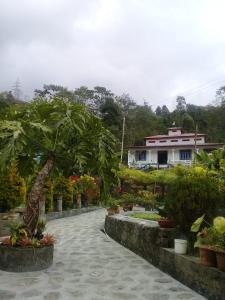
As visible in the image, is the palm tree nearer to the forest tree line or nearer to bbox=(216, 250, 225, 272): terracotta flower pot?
bbox=(216, 250, 225, 272): terracotta flower pot

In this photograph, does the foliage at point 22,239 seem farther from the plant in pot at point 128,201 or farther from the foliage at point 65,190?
the foliage at point 65,190

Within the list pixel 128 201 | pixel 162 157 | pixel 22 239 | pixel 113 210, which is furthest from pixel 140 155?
pixel 22 239

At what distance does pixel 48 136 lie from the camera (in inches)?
261

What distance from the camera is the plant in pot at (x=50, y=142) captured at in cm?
638

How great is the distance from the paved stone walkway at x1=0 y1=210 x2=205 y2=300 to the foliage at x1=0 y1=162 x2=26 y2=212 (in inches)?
95.0

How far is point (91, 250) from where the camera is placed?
337 inches

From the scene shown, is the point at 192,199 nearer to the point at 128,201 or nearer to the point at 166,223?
the point at 166,223

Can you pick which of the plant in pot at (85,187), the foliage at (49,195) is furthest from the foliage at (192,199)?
the plant in pot at (85,187)

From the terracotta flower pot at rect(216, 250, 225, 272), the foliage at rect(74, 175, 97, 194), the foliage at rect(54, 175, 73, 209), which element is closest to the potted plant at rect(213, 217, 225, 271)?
the terracotta flower pot at rect(216, 250, 225, 272)

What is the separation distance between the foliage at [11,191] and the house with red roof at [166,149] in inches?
1165

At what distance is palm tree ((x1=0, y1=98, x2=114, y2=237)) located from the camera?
646 cm

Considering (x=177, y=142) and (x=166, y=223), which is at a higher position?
(x=177, y=142)

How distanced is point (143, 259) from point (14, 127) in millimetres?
3717

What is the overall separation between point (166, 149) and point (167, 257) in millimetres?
35666
